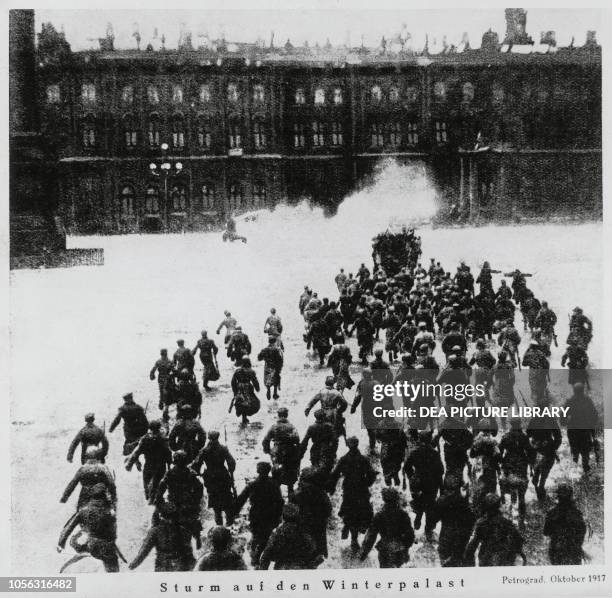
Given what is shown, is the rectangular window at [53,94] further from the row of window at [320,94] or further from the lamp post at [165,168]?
the lamp post at [165,168]

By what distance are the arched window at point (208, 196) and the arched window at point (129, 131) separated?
170 cm

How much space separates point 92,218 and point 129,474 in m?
6.13

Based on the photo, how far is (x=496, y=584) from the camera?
256 inches

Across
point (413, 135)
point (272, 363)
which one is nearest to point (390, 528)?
point (272, 363)

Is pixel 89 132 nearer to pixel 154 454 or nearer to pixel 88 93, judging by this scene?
pixel 88 93

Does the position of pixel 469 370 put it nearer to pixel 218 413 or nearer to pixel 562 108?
pixel 218 413

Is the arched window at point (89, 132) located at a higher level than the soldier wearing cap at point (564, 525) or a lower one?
higher

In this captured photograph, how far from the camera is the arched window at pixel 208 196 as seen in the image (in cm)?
1496

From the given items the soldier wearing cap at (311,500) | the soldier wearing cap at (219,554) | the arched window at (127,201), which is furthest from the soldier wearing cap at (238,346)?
the arched window at (127,201)

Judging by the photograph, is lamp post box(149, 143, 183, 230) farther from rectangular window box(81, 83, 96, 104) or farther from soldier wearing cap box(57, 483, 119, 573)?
soldier wearing cap box(57, 483, 119, 573)

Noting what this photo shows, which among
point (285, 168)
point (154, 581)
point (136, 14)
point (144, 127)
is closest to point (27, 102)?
point (136, 14)

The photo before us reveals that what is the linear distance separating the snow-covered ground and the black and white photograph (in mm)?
30

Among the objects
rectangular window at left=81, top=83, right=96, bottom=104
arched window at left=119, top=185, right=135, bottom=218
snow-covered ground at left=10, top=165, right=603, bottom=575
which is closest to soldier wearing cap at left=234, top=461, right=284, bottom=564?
snow-covered ground at left=10, top=165, right=603, bottom=575

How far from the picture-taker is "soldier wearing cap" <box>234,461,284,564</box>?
5398 millimetres
